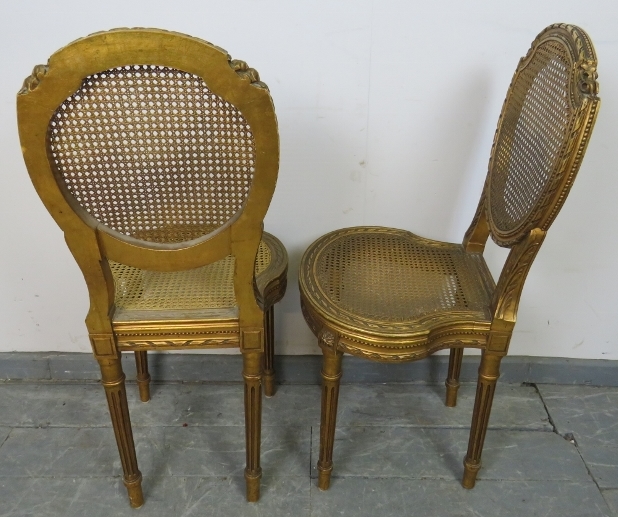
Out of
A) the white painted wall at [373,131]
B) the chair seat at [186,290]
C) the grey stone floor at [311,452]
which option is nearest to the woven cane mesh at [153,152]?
the chair seat at [186,290]

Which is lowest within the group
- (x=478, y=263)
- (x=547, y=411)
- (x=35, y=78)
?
(x=547, y=411)

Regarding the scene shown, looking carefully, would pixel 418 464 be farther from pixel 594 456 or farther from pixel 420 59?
pixel 420 59

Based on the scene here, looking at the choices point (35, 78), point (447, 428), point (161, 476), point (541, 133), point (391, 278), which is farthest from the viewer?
point (447, 428)

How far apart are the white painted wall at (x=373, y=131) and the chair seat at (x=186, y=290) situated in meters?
0.27

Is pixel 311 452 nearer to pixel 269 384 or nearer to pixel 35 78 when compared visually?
pixel 269 384

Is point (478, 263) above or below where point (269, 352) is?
above

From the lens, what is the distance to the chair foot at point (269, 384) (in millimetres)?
1911

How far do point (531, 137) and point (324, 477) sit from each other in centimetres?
102

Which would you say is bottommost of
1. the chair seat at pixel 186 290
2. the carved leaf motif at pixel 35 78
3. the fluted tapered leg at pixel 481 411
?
the fluted tapered leg at pixel 481 411

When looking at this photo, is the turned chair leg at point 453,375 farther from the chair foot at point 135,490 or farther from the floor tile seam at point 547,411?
the chair foot at point 135,490

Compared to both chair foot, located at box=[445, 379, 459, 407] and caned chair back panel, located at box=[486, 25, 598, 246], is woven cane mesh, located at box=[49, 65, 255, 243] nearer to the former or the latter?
caned chair back panel, located at box=[486, 25, 598, 246]

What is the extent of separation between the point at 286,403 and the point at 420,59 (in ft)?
3.72

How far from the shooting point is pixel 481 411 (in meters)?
1.50

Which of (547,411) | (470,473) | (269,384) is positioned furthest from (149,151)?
(547,411)
